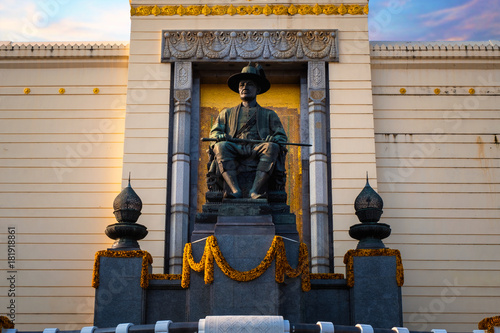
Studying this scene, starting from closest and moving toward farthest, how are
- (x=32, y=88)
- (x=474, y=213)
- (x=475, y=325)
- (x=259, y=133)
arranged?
(x=259, y=133), (x=475, y=325), (x=474, y=213), (x=32, y=88)

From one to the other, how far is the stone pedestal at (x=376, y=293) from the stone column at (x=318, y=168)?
4120 mm

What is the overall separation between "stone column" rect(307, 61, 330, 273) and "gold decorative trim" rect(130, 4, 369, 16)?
4.62ft

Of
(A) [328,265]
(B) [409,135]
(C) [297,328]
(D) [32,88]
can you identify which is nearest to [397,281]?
(C) [297,328]

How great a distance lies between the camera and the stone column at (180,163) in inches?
626

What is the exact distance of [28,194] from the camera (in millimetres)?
16953

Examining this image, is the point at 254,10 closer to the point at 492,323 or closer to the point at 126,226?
the point at 126,226

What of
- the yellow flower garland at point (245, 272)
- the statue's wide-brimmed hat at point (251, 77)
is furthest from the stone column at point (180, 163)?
the yellow flower garland at point (245, 272)

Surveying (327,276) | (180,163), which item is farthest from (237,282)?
(180,163)

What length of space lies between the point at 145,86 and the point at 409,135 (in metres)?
6.53

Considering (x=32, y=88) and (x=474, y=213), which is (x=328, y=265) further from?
(x=32, y=88)

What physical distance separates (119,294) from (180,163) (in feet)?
17.9

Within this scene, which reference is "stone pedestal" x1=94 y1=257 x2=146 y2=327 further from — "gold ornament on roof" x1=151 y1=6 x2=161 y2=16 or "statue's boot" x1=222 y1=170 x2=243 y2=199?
"gold ornament on roof" x1=151 y1=6 x2=161 y2=16

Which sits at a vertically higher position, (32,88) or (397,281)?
(32,88)

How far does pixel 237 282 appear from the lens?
35.2 feet
